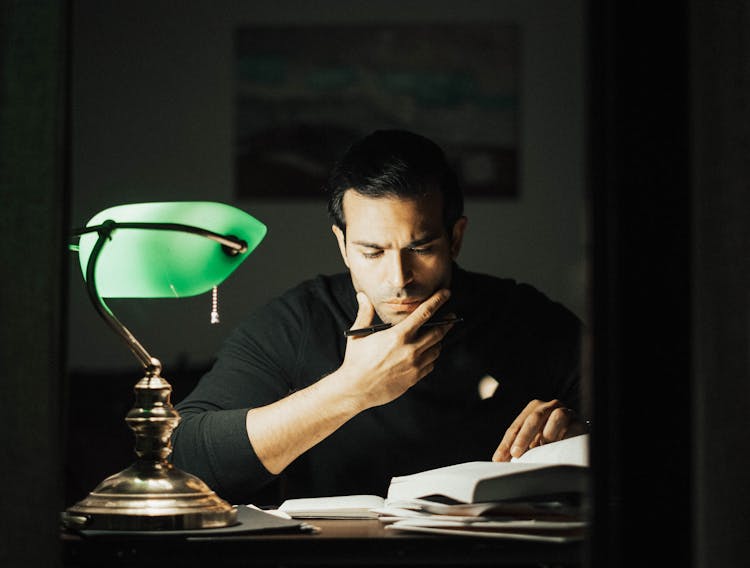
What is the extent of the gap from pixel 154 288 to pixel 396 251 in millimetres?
529

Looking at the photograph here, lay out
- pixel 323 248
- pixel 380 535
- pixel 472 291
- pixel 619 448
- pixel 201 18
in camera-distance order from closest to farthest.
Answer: pixel 619 448 → pixel 380 535 → pixel 472 291 → pixel 323 248 → pixel 201 18

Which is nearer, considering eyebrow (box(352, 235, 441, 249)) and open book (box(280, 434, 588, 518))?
open book (box(280, 434, 588, 518))

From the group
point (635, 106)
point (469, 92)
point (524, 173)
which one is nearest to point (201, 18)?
point (469, 92)

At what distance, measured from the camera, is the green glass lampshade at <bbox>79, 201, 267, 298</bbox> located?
1.10 metres

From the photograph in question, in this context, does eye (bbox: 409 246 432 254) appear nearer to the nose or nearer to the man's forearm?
the nose

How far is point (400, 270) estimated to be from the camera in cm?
157

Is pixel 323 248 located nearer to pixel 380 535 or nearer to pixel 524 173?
pixel 524 173

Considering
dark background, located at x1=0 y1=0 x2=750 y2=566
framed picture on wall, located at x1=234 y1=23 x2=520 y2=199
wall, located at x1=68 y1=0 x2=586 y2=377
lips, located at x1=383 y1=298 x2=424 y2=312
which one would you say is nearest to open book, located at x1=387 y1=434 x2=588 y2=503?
dark background, located at x1=0 y1=0 x2=750 y2=566

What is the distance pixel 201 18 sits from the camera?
2.20 metres

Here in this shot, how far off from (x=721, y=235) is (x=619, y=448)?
20 centimetres

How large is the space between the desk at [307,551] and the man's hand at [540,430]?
51cm

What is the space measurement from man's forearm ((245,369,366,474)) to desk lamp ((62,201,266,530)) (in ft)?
0.98

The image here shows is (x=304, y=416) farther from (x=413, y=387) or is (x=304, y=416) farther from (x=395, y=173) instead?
(x=395, y=173)

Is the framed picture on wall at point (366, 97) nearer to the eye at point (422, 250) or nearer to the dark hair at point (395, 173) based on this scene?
the dark hair at point (395, 173)
